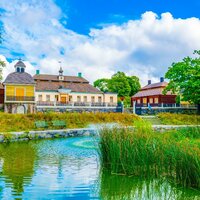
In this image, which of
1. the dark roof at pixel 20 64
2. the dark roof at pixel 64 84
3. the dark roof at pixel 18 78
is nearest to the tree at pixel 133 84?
the dark roof at pixel 64 84

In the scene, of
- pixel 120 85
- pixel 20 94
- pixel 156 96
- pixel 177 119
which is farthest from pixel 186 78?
pixel 120 85

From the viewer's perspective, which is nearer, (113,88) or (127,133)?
(127,133)

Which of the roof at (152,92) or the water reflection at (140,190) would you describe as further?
the roof at (152,92)

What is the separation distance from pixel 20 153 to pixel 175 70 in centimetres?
2342

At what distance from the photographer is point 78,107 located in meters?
34.6

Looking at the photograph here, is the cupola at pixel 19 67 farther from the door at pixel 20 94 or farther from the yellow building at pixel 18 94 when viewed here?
the door at pixel 20 94

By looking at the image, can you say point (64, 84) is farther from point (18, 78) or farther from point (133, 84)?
point (133, 84)

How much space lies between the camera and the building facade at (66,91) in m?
41.4

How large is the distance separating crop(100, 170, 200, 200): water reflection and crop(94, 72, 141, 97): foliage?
48.0 metres

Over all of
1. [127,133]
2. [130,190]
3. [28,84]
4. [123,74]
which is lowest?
[130,190]

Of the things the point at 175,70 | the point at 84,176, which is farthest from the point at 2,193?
the point at 175,70

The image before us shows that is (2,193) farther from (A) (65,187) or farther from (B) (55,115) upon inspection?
(B) (55,115)

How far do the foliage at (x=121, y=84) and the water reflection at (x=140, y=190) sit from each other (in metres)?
48.0

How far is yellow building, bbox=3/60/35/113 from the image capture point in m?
33.5
